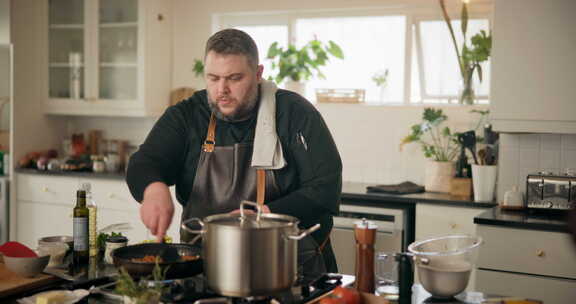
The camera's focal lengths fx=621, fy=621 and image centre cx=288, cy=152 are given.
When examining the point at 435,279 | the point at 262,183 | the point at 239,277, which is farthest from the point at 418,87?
the point at 239,277

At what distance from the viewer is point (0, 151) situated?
4883mm

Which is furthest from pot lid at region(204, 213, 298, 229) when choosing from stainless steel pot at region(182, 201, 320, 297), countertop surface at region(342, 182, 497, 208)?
countertop surface at region(342, 182, 497, 208)

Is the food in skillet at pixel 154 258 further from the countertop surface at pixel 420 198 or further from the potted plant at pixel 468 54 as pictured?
the potted plant at pixel 468 54

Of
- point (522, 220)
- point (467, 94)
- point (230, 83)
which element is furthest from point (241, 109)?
point (467, 94)

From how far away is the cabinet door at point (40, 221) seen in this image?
465 cm

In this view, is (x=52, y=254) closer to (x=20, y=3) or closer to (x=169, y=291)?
(x=169, y=291)

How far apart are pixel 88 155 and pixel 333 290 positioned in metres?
3.76

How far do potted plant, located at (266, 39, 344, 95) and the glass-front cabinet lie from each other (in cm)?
94

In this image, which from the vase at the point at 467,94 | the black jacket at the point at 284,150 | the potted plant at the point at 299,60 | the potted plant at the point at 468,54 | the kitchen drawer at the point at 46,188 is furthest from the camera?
the kitchen drawer at the point at 46,188

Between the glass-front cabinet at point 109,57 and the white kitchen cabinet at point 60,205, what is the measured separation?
0.59 metres

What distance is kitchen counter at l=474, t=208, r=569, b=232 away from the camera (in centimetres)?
306

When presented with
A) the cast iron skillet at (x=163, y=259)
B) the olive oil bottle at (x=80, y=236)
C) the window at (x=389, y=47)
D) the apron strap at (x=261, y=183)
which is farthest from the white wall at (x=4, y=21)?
the cast iron skillet at (x=163, y=259)

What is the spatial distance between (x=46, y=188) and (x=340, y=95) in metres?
→ 2.31

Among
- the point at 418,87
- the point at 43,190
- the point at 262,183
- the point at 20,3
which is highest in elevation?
the point at 20,3
